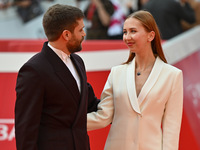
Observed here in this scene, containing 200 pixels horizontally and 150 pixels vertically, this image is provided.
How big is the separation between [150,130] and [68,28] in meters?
0.88

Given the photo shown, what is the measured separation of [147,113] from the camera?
259cm

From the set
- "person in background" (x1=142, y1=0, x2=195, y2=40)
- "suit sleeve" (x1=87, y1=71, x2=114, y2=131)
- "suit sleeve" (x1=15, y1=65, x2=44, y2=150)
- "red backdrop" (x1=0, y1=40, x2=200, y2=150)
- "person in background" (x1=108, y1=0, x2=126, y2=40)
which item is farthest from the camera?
"person in background" (x1=108, y1=0, x2=126, y2=40)

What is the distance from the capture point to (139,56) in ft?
8.95

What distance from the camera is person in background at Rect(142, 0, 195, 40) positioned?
6125 mm

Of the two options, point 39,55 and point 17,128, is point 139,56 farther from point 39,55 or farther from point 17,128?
point 17,128

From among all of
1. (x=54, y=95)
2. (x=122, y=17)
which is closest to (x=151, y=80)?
(x=54, y=95)

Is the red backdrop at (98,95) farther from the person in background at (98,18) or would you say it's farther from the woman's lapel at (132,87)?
the person in background at (98,18)

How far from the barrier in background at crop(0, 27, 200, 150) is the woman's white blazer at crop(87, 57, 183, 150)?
74cm

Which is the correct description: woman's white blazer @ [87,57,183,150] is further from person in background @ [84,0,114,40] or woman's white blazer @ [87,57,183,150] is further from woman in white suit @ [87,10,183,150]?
person in background @ [84,0,114,40]

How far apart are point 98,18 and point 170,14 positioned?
45.3 inches

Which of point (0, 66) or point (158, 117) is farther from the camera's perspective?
point (0, 66)

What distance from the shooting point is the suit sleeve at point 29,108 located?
213cm

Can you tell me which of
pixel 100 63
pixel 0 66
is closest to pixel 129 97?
pixel 100 63

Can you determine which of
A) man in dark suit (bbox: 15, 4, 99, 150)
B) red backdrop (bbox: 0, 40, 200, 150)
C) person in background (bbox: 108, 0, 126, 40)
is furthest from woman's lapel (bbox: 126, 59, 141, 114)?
person in background (bbox: 108, 0, 126, 40)
